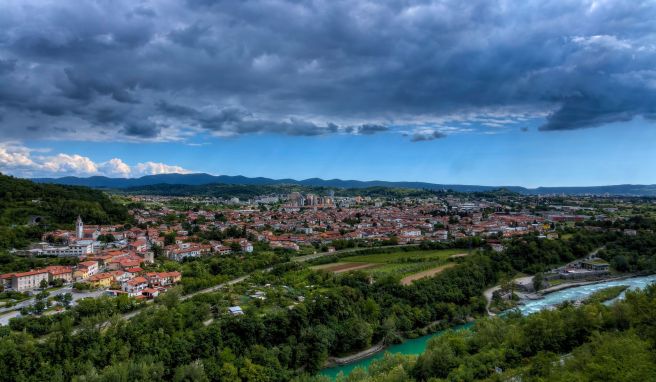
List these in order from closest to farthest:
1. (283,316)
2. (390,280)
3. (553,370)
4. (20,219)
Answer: (553,370), (283,316), (390,280), (20,219)

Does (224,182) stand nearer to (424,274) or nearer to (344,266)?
(344,266)

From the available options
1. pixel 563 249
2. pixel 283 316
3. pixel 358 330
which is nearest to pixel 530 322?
pixel 358 330

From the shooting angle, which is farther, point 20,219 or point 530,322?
point 20,219

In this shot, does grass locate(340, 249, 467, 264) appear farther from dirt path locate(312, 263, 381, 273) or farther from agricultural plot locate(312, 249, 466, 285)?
dirt path locate(312, 263, 381, 273)

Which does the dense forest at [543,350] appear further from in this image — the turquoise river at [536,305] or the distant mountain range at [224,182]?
the distant mountain range at [224,182]

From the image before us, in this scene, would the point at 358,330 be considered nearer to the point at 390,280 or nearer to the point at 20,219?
the point at 390,280

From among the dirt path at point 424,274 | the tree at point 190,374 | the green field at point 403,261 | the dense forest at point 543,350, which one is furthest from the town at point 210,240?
the dense forest at point 543,350
